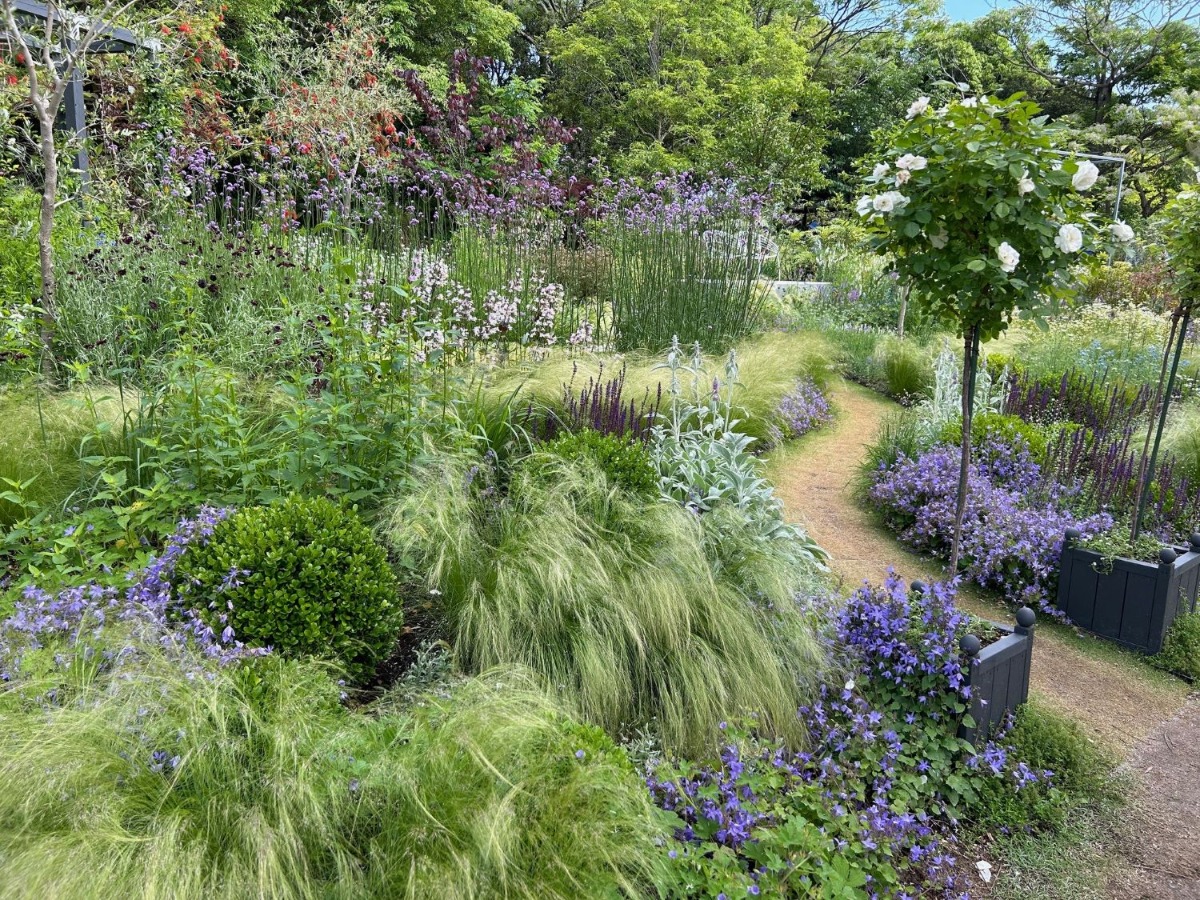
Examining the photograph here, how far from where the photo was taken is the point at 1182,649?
348 cm

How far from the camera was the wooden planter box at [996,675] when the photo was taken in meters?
2.60

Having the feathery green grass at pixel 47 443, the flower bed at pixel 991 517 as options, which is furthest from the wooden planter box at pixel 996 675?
the feathery green grass at pixel 47 443

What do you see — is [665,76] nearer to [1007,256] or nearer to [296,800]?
[1007,256]

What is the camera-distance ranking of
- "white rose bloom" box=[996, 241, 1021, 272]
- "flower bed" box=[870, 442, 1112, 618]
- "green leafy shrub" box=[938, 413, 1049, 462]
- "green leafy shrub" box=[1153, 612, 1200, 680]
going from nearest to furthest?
"white rose bloom" box=[996, 241, 1021, 272], "green leafy shrub" box=[1153, 612, 1200, 680], "flower bed" box=[870, 442, 1112, 618], "green leafy shrub" box=[938, 413, 1049, 462]

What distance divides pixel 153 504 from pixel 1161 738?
11.9 ft

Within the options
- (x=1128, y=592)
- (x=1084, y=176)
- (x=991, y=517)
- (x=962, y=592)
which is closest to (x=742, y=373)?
(x=991, y=517)

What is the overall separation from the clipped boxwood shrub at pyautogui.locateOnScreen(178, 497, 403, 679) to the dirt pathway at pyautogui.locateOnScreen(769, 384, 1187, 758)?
224 centimetres

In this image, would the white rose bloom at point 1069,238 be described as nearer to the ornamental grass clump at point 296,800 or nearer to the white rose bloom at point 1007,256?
the white rose bloom at point 1007,256

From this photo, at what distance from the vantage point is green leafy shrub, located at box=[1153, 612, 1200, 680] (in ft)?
11.2

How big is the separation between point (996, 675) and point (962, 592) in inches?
57.6

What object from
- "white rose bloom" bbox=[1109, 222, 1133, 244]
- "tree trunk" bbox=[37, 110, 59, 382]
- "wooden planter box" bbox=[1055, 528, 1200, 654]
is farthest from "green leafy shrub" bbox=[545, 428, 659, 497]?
"tree trunk" bbox=[37, 110, 59, 382]

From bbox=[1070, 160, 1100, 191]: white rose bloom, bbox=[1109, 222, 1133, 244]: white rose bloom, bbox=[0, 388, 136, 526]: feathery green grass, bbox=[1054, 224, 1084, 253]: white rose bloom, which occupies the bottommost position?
bbox=[0, 388, 136, 526]: feathery green grass

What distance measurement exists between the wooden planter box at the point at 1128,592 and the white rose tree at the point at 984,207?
1.29m

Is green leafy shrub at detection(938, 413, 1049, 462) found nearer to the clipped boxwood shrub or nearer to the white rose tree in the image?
the white rose tree
